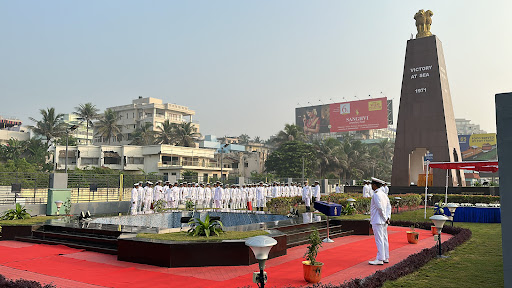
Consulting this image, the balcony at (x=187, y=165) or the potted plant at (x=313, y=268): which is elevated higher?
the balcony at (x=187, y=165)

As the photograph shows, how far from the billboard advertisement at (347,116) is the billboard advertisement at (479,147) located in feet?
68.4

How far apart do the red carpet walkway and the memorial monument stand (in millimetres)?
18036

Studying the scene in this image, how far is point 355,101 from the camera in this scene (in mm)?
55062

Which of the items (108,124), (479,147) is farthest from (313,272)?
(479,147)

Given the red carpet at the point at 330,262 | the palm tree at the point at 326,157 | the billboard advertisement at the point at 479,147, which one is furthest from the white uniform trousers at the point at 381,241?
the billboard advertisement at the point at 479,147

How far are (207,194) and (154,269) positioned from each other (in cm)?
1342

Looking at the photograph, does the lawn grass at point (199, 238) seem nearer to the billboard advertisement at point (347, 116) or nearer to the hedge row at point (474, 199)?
the hedge row at point (474, 199)

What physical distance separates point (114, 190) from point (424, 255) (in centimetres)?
1759

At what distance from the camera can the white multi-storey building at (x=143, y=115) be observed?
58.7 m

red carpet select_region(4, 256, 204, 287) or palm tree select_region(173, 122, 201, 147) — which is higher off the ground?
palm tree select_region(173, 122, 201, 147)

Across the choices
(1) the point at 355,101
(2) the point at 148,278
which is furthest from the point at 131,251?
(1) the point at 355,101

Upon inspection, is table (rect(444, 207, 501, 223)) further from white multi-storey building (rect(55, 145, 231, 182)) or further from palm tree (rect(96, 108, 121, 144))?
palm tree (rect(96, 108, 121, 144))

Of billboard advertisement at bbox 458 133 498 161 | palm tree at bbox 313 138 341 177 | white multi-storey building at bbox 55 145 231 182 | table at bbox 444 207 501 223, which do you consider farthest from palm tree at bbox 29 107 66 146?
billboard advertisement at bbox 458 133 498 161

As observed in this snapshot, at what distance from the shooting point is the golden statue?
86.4 feet
